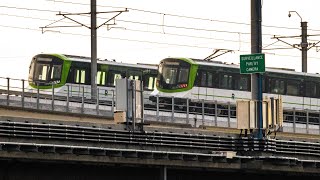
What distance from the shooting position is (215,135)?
136 ft

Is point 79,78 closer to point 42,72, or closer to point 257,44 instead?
point 42,72

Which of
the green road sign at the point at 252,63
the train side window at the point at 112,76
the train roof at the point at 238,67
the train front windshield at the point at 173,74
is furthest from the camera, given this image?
the train side window at the point at 112,76

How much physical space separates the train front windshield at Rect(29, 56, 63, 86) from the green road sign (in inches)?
1208

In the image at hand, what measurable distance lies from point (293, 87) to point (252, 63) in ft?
113

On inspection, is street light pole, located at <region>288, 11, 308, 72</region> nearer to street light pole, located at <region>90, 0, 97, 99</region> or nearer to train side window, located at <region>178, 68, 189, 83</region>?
train side window, located at <region>178, 68, 189, 83</region>

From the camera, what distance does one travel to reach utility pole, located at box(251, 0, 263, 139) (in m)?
41.7

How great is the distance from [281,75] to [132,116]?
36830 mm

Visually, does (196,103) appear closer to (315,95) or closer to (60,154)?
(315,95)

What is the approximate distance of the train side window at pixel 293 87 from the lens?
75375 millimetres

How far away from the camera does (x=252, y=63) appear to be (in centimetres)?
4156

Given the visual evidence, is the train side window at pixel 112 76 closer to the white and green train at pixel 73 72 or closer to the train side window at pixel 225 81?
the white and green train at pixel 73 72

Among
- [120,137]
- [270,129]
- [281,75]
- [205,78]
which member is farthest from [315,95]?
[120,137]

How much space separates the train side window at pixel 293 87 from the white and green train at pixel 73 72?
8.99 metres

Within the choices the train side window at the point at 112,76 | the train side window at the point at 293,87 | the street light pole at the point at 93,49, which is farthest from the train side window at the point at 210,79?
the street light pole at the point at 93,49
